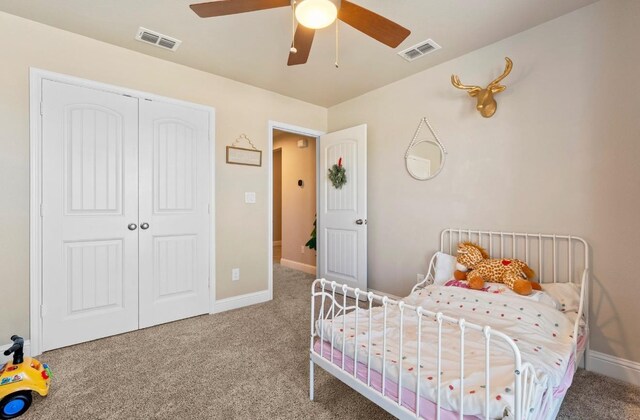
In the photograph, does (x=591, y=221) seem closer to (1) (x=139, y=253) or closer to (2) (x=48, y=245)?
(1) (x=139, y=253)

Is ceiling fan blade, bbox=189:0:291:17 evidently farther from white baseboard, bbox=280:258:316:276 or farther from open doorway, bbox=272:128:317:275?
white baseboard, bbox=280:258:316:276

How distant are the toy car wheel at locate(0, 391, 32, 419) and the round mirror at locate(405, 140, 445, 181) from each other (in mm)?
3341

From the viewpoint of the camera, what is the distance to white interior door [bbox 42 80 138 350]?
2379 millimetres

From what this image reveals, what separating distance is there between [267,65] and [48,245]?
2.40 metres

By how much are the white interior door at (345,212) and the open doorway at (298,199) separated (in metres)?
0.85

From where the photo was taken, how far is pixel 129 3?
2.09 m

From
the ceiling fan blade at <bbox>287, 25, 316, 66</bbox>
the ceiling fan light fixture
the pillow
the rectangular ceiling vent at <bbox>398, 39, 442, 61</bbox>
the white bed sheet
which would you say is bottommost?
the white bed sheet

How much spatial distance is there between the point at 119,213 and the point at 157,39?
1.51m

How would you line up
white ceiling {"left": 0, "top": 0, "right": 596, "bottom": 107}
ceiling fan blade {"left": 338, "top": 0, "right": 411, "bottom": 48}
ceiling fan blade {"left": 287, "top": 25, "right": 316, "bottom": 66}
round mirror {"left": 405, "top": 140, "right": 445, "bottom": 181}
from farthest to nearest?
1. round mirror {"left": 405, "top": 140, "right": 445, "bottom": 181}
2. white ceiling {"left": 0, "top": 0, "right": 596, "bottom": 107}
3. ceiling fan blade {"left": 287, "top": 25, "right": 316, "bottom": 66}
4. ceiling fan blade {"left": 338, "top": 0, "right": 411, "bottom": 48}

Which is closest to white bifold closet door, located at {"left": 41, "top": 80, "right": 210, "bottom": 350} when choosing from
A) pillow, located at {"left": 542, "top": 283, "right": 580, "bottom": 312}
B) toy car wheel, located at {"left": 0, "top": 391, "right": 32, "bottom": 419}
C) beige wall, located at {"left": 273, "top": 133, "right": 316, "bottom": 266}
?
toy car wheel, located at {"left": 0, "top": 391, "right": 32, "bottom": 419}

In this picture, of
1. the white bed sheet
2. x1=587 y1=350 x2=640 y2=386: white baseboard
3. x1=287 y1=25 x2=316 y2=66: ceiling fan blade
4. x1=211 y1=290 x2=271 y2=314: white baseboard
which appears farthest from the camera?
x1=211 y1=290 x2=271 y2=314: white baseboard

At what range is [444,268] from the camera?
2699mm

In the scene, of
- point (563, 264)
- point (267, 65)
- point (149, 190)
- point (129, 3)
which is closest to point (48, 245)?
point (149, 190)

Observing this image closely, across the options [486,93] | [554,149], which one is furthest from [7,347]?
[554,149]
